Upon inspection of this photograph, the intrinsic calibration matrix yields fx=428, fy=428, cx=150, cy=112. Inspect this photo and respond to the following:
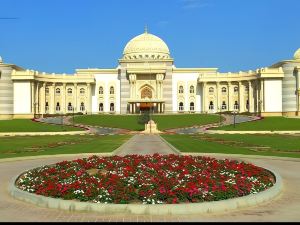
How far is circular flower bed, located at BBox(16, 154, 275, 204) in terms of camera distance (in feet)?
43.3

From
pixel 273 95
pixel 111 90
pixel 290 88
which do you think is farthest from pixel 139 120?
pixel 290 88

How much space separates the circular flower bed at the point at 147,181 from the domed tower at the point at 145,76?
95064 millimetres

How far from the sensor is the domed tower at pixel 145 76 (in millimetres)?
119562

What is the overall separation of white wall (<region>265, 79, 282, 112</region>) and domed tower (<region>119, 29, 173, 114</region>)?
27467 mm

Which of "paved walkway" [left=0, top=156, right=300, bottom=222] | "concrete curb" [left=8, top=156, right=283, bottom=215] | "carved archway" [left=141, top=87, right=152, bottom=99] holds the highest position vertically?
"carved archway" [left=141, top=87, right=152, bottom=99]

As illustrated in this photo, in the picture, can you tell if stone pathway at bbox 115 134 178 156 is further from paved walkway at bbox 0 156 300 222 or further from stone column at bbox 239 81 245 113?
stone column at bbox 239 81 245 113

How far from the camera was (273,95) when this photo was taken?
11250cm

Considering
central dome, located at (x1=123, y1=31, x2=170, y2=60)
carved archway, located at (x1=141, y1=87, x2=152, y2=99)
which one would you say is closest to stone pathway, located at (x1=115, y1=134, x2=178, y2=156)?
carved archway, located at (x1=141, y1=87, x2=152, y2=99)

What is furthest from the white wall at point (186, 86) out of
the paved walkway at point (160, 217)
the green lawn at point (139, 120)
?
the paved walkway at point (160, 217)

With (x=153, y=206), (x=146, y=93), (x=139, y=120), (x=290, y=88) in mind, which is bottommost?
(x=153, y=206)

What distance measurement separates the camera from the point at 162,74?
121 meters

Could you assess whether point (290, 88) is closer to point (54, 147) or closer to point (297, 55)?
point (297, 55)

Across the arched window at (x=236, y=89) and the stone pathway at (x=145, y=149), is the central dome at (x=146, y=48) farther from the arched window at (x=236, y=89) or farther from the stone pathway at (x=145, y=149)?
the stone pathway at (x=145, y=149)

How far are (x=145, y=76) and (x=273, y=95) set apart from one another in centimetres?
3567
